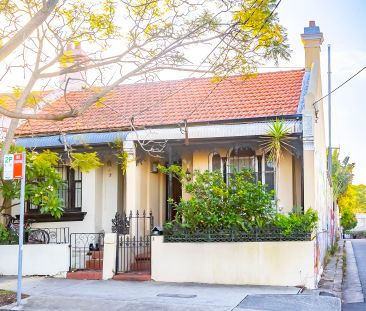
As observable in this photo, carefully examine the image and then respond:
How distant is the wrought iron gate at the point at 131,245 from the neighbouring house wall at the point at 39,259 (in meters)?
1.30

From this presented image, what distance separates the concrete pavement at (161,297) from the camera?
9.58m

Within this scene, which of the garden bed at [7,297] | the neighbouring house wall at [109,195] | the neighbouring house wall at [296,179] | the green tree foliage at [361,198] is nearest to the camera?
the garden bed at [7,297]

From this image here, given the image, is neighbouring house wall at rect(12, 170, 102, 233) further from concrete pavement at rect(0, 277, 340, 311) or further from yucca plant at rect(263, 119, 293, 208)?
yucca plant at rect(263, 119, 293, 208)

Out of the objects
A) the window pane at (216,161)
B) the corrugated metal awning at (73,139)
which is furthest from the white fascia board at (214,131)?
the window pane at (216,161)

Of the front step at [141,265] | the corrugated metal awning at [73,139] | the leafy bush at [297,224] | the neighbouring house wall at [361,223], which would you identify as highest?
the corrugated metal awning at [73,139]

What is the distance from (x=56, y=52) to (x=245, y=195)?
16.3 feet

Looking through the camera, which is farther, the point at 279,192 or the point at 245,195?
the point at 279,192

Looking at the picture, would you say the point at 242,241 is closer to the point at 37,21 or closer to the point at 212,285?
the point at 212,285

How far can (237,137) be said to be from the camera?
13.9 meters

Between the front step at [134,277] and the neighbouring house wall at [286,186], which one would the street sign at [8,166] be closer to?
the front step at [134,277]

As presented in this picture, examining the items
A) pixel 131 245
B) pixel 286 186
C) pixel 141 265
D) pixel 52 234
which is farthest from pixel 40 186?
pixel 286 186

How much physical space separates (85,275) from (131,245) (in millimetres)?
1331

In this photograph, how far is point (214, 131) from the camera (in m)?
13.9

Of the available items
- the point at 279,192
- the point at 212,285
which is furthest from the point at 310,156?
the point at 212,285
